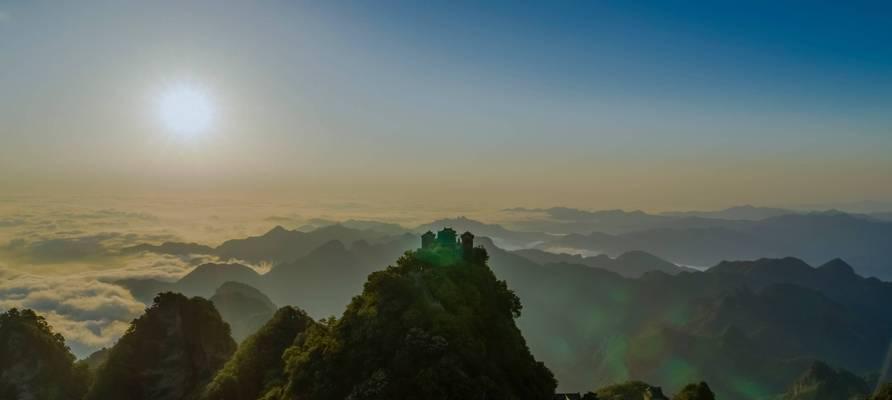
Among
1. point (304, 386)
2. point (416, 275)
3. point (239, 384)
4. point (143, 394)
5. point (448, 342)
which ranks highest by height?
point (416, 275)

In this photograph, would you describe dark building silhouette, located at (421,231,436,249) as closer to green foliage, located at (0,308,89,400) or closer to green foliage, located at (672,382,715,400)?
green foliage, located at (672,382,715,400)

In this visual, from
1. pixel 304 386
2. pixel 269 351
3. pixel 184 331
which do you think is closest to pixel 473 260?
pixel 304 386

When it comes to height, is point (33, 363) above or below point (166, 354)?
below

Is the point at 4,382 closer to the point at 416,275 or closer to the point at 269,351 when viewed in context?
the point at 269,351

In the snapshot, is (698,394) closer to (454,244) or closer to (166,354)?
(454,244)

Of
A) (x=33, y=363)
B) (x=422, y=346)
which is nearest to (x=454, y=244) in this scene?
(x=422, y=346)

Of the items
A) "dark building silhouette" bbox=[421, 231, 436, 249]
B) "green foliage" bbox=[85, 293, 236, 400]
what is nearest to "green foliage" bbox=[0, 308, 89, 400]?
"green foliage" bbox=[85, 293, 236, 400]

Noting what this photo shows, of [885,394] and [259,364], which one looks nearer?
[885,394]

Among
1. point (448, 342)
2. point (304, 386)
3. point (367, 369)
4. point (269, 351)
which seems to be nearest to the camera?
point (448, 342)
